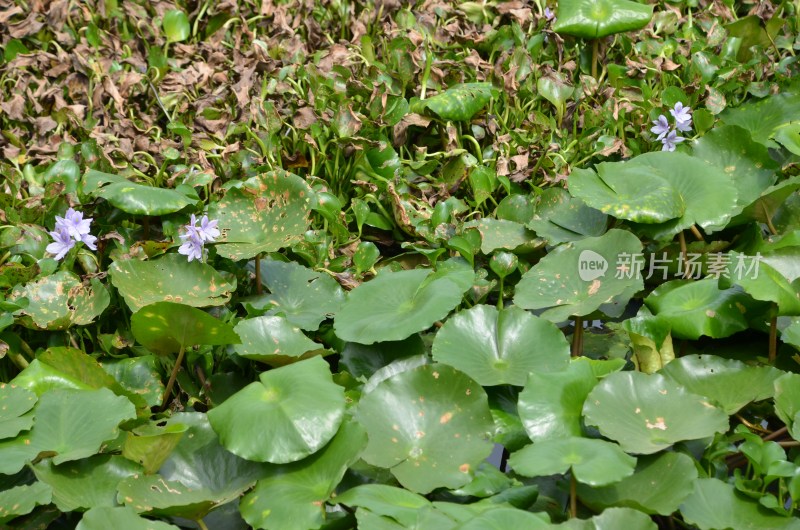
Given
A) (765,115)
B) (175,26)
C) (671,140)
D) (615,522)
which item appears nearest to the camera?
(615,522)

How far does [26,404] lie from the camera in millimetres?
1992

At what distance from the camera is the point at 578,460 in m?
1.74

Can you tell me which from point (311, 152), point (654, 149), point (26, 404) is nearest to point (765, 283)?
point (654, 149)

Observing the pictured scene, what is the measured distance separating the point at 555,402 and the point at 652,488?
0.85 ft

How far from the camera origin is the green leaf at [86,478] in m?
1.86

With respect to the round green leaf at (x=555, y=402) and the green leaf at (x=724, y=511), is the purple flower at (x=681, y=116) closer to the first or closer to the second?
the round green leaf at (x=555, y=402)

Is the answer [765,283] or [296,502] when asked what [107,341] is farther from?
[765,283]

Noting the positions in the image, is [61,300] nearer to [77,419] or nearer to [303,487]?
[77,419]

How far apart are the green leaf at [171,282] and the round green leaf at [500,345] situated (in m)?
0.56

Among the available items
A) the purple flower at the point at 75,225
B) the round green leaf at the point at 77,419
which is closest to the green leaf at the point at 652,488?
the round green leaf at the point at 77,419

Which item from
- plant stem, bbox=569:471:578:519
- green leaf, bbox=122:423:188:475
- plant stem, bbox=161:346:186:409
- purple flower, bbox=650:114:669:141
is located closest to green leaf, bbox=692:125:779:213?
purple flower, bbox=650:114:669:141

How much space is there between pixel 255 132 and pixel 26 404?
128 cm

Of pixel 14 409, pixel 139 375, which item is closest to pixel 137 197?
pixel 139 375

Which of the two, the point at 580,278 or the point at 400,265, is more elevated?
the point at 580,278
